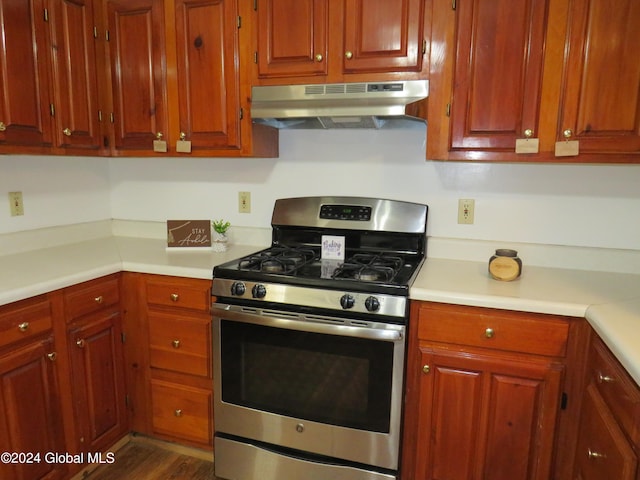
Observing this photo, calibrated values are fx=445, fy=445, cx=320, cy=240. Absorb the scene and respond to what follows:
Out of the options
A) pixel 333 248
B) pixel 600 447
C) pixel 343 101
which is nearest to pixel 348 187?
pixel 333 248

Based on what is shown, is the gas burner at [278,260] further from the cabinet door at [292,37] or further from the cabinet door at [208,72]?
the cabinet door at [292,37]

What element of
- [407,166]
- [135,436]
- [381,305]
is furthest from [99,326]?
[407,166]

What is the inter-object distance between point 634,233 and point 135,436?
244 centimetres

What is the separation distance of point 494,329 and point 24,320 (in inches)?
65.2

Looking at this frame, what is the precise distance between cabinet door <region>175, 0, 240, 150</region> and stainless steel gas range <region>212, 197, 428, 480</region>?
2.04 feet

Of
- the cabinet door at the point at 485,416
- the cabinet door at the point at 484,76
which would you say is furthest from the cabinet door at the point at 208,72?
the cabinet door at the point at 485,416

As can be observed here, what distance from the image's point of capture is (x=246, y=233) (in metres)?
2.41

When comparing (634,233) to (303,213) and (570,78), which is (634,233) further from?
(303,213)

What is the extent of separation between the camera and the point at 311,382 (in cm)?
173

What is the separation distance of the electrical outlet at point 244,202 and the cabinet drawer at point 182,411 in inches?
37.0

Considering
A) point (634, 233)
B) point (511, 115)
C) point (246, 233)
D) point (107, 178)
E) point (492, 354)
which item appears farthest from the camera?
point (107, 178)

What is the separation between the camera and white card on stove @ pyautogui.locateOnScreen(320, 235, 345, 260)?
6.69 feet

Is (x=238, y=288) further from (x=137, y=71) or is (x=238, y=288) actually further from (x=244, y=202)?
(x=137, y=71)

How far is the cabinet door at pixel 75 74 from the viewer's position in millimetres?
1956
